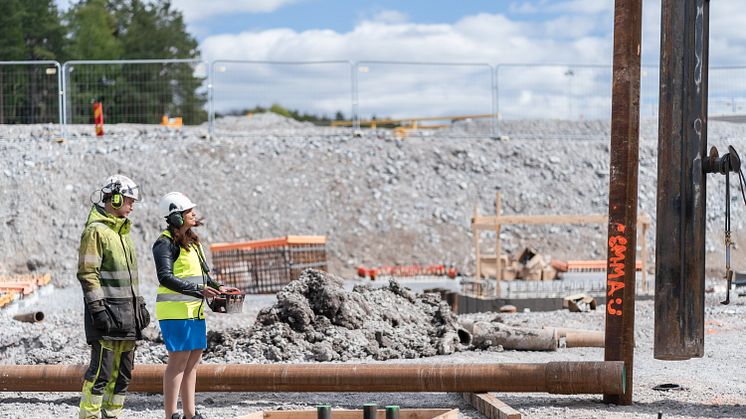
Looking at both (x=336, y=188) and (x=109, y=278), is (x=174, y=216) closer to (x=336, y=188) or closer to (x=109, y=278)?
(x=109, y=278)

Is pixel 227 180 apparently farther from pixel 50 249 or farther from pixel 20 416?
pixel 20 416

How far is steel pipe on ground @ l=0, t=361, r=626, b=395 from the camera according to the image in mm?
8109

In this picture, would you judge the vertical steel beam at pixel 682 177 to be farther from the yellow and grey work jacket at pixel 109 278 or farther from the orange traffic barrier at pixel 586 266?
the orange traffic barrier at pixel 586 266

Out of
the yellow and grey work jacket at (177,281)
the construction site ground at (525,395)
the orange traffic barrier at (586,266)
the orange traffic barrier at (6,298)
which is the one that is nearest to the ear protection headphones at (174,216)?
the yellow and grey work jacket at (177,281)

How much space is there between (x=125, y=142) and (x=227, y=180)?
320 centimetres

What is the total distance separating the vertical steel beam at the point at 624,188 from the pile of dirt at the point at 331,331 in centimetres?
357

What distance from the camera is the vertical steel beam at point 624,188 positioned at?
26.8ft

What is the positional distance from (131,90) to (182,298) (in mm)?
27617

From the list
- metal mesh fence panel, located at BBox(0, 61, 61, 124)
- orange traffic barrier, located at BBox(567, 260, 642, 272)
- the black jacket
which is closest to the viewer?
the black jacket

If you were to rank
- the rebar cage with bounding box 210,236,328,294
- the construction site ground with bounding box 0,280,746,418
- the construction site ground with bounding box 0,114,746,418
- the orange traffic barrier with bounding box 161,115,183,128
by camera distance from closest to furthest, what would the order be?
the construction site ground with bounding box 0,280,746,418 → the rebar cage with bounding box 210,236,328,294 → the construction site ground with bounding box 0,114,746,418 → the orange traffic barrier with bounding box 161,115,183,128

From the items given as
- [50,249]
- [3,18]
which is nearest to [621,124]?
[50,249]

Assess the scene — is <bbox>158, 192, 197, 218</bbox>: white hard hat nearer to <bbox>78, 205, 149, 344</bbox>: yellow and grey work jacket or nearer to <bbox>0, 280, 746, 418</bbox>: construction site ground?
<bbox>78, 205, 149, 344</bbox>: yellow and grey work jacket

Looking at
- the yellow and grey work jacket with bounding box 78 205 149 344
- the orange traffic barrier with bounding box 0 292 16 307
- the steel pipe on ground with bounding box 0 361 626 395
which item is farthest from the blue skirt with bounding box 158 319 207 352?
the orange traffic barrier with bounding box 0 292 16 307

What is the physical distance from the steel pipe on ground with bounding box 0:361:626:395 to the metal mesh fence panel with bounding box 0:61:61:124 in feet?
71.1
